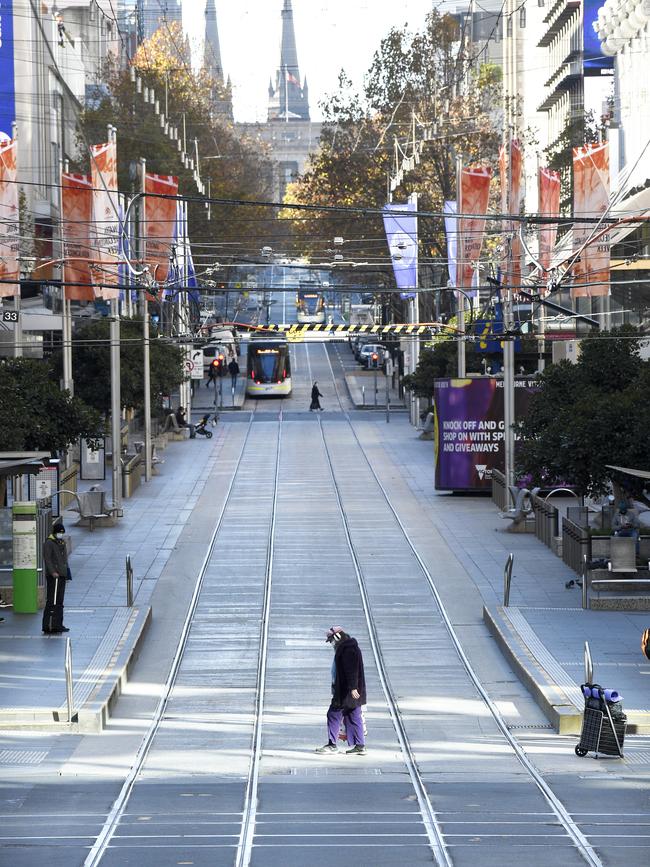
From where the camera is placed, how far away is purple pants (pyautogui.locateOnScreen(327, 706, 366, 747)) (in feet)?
55.5

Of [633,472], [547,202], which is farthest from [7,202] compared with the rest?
[633,472]

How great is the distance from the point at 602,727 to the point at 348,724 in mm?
2707

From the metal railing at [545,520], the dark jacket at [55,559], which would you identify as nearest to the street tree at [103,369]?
the metal railing at [545,520]

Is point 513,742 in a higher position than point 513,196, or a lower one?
lower

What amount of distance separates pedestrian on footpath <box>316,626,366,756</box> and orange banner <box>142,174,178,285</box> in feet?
70.3

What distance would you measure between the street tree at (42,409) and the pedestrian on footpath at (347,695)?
52.5 feet

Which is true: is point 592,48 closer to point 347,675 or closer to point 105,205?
point 105,205

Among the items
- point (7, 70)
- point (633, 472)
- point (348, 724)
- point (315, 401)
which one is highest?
point (7, 70)

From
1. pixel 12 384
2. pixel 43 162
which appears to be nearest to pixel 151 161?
pixel 43 162

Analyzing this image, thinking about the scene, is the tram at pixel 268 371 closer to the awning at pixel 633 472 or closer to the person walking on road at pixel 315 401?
the person walking on road at pixel 315 401

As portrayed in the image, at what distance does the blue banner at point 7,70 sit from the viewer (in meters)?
48.3

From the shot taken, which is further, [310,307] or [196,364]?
[310,307]

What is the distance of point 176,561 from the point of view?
106ft

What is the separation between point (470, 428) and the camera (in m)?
42.3
